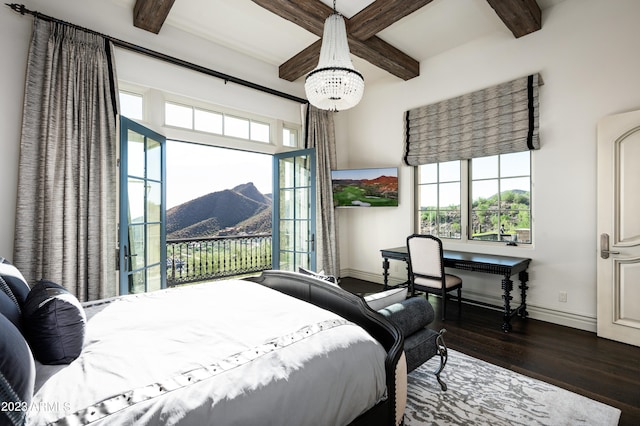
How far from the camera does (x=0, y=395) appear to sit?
0.73 metres

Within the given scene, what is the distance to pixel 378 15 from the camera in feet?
9.86

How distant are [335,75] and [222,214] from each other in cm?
603

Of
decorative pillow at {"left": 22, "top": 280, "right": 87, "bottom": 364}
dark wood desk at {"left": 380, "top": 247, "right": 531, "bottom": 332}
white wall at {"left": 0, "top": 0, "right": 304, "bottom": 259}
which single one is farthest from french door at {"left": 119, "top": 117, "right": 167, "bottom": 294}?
dark wood desk at {"left": 380, "top": 247, "right": 531, "bottom": 332}

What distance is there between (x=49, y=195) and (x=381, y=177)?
391 centimetres

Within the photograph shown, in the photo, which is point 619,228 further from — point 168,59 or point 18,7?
point 18,7

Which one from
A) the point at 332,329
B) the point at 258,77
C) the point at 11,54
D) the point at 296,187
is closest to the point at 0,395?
the point at 332,329

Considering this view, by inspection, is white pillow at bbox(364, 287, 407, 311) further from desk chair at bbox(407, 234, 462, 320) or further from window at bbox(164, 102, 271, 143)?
window at bbox(164, 102, 271, 143)

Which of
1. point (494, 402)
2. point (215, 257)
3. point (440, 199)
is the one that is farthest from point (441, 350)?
point (215, 257)

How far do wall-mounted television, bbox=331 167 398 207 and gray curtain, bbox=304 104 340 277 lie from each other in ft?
0.51

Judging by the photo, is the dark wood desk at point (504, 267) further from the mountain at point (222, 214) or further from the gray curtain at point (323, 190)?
the mountain at point (222, 214)

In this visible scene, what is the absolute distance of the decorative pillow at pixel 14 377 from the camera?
0.74 meters

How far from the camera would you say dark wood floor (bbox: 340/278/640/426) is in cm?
202

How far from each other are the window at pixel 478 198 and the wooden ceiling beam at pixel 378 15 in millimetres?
1984

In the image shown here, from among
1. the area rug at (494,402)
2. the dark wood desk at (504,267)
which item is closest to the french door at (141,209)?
the area rug at (494,402)
